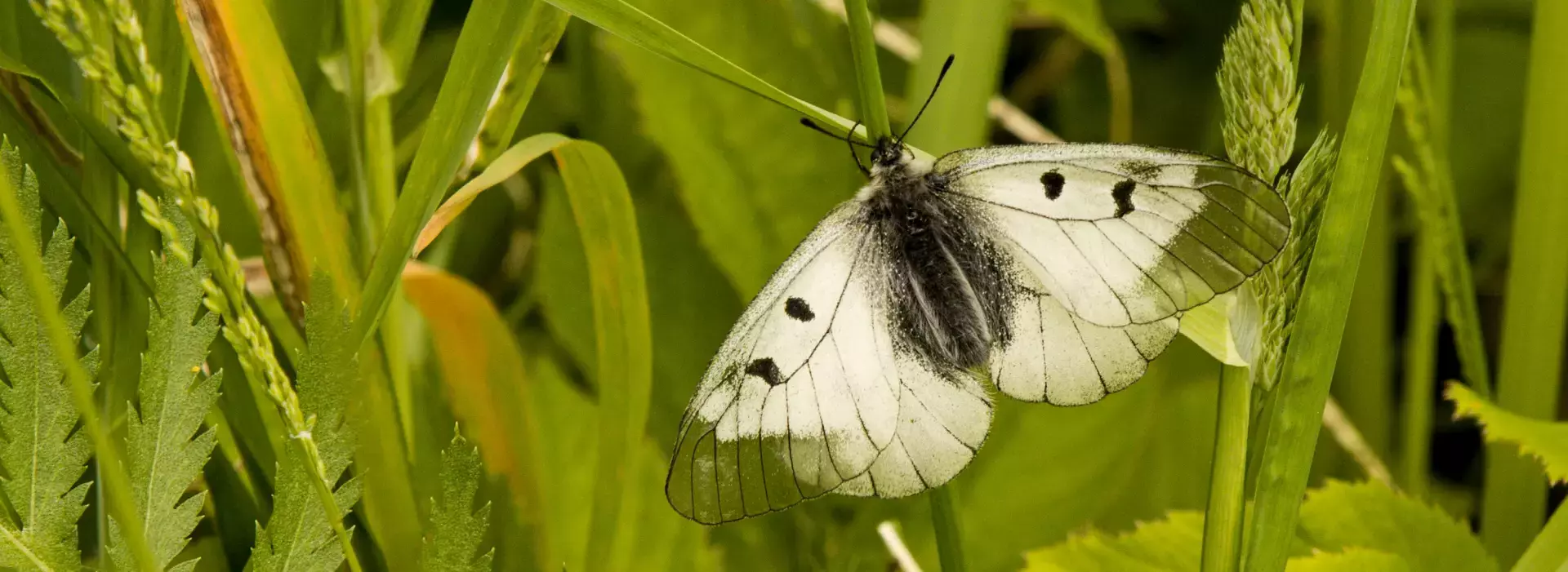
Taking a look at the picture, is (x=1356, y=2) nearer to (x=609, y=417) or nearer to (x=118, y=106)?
(x=609, y=417)

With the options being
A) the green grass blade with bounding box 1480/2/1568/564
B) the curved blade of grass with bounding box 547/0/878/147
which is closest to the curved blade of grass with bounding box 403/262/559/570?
the curved blade of grass with bounding box 547/0/878/147

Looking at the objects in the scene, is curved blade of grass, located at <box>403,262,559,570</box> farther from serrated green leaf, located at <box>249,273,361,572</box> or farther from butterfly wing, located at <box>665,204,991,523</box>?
serrated green leaf, located at <box>249,273,361,572</box>

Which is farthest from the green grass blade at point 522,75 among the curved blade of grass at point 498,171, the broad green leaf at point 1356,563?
the broad green leaf at point 1356,563

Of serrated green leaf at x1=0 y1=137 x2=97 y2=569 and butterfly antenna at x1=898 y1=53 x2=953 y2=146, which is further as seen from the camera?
butterfly antenna at x1=898 y1=53 x2=953 y2=146

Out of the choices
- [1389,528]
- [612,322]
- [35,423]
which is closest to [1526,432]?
[1389,528]

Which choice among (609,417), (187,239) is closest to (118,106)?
(187,239)

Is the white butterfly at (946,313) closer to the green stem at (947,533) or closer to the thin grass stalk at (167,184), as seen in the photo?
the green stem at (947,533)
